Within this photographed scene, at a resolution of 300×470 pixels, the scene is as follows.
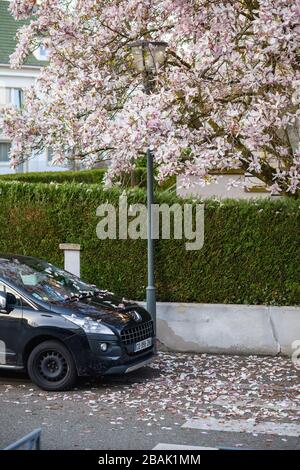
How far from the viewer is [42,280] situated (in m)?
10.6

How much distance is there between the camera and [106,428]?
8.05m

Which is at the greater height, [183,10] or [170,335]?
[183,10]

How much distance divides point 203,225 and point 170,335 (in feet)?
6.28

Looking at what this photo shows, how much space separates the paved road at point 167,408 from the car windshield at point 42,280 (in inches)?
48.2

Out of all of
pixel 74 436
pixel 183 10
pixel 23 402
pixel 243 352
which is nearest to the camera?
pixel 74 436

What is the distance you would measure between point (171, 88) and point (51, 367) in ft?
13.8

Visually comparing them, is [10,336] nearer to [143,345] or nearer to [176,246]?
[143,345]

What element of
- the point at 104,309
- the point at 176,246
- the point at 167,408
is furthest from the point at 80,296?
the point at 176,246

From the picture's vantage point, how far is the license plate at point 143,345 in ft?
33.0

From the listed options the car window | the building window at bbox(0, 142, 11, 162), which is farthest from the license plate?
the building window at bbox(0, 142, 11, 162)

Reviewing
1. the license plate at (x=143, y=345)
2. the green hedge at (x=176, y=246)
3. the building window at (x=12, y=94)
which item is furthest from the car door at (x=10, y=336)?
the building window at (x=12, y=94)
